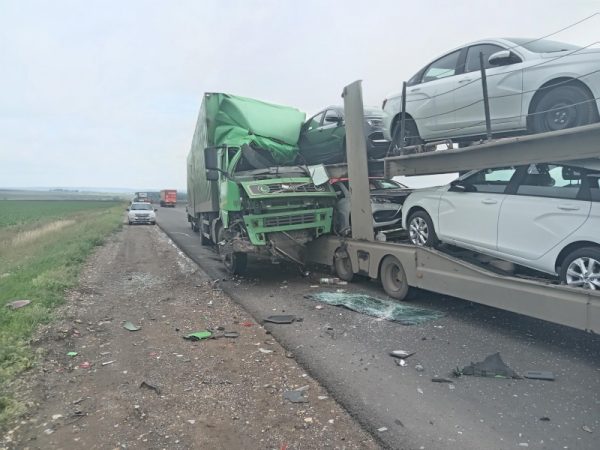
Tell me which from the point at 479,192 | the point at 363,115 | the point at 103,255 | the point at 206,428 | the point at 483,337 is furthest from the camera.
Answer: the point at 103,255

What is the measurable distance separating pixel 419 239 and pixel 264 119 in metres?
4.84

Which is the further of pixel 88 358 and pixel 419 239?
pixel 419 239

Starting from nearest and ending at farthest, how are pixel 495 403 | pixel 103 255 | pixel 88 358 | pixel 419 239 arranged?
pixel 495 403, pixel 88 358, pixel 419 239, pixel 103 255

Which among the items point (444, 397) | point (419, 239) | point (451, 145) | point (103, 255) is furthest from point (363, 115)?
point (103, 255)

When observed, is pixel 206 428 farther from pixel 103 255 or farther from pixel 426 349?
pixel 103 255

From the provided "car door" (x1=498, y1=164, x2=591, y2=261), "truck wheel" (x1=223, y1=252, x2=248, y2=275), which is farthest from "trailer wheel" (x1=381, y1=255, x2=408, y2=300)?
"truck wheel" (x1=223, y1=252, x2=248, y2=275)

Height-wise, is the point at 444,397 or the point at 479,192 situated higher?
the point at 479,192

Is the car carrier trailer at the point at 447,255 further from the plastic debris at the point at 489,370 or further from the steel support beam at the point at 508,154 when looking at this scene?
the plastic debris at the point at 489,370

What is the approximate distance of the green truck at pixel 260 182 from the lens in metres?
9.09

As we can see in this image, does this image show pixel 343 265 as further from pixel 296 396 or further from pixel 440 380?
pixel 296 396

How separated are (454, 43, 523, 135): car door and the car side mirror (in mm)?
13

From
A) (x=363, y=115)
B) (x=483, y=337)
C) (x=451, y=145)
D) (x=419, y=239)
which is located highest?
(x=363, y=115)

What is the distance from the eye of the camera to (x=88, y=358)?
17.9ft

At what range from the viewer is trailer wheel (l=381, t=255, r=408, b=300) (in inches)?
297
